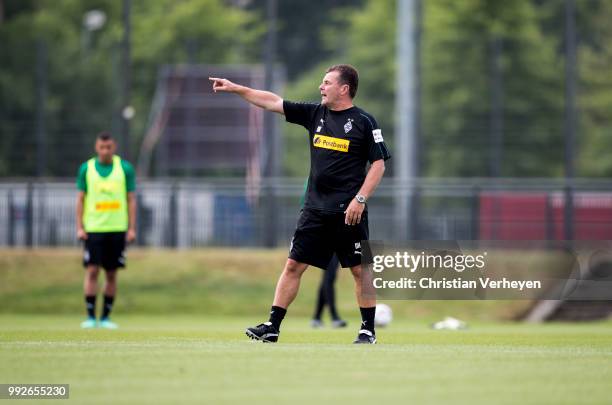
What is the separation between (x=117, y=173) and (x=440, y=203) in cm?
1154

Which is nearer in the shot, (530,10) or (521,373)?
(521,373)

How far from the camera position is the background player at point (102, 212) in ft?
52.0

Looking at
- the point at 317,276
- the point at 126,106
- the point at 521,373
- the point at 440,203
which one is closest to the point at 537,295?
the point at 521,373

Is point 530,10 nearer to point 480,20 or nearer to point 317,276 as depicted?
point 480,20

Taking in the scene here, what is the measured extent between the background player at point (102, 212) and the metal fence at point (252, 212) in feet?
34.3

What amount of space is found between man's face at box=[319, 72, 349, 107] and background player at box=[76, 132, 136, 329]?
5.66 metres

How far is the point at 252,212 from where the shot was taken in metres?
27.0

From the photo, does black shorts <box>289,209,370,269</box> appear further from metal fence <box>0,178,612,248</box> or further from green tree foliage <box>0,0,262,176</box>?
green tree foliage <box>0,0,262,176</box>

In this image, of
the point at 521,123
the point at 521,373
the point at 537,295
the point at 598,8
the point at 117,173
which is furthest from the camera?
the point at 598,8

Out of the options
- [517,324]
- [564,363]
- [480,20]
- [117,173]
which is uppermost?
[480,20]

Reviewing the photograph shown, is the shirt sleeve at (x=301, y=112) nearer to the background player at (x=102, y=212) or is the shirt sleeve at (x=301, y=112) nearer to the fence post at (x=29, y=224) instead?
the background player at (x=102, y=212)

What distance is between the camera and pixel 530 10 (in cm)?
4925

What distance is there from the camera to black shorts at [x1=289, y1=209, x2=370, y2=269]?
Result: 35.4 feet

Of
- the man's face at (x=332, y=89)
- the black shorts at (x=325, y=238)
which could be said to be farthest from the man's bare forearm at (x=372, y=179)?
the man's face at (x=332, y=89)
